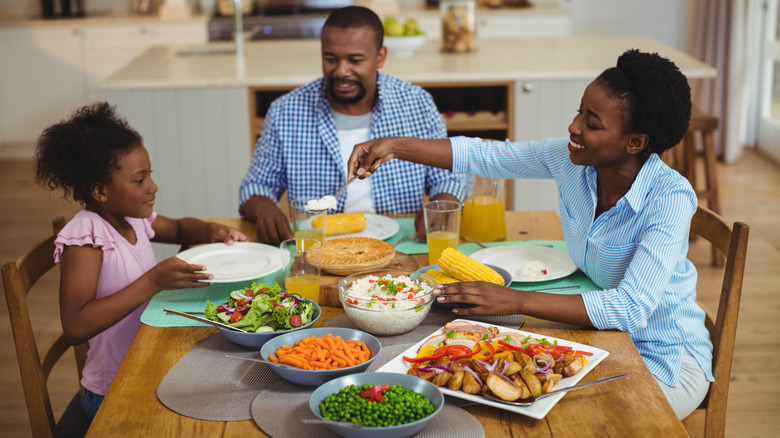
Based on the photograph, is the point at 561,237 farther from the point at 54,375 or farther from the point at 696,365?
the point at 54,375

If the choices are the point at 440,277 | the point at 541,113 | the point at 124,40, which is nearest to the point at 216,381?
the point at 440,277

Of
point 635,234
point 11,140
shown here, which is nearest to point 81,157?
point 635,234

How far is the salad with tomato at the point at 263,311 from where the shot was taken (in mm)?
1440

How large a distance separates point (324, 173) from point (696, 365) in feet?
4.27

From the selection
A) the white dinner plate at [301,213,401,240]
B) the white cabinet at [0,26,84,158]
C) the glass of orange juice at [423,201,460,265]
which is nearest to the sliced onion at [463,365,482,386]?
the glass of orange juice at [423,201,460,265]

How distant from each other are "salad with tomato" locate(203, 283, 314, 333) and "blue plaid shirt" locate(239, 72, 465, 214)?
3.18 ft

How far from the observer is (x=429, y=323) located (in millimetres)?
1547

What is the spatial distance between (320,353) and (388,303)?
205 millimetres

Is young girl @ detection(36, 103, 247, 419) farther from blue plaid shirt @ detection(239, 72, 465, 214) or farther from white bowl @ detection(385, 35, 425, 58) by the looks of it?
white bowl @ detection(385, 35, 425, 58)

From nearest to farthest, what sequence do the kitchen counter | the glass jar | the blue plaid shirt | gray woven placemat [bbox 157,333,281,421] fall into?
1. gray woven placemat [bbox 157,333,281,421]
2. the blue plaid shirt
3. the kitchen counter
4. the glass jar

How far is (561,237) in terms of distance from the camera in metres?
2.09

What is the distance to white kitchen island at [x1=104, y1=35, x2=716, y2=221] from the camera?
3.57m

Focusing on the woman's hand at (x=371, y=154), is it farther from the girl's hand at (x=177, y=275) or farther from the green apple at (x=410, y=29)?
the green apple at (x=410, y=29)

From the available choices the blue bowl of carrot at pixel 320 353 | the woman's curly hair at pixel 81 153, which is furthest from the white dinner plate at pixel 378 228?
the blue bowl of carrot at pixel 320 353
